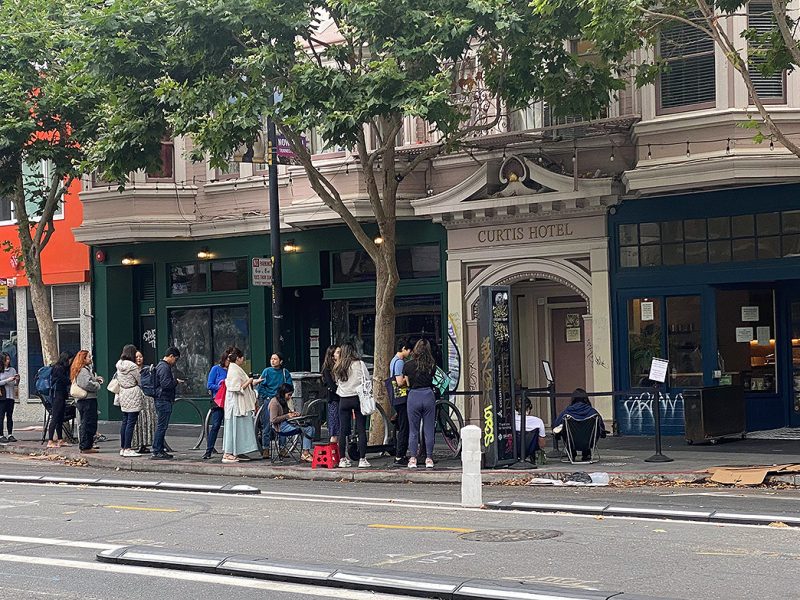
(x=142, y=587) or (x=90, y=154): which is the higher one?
(x=90, y=154)

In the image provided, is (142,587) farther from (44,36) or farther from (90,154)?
(44,36)

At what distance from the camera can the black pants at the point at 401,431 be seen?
1822 cm

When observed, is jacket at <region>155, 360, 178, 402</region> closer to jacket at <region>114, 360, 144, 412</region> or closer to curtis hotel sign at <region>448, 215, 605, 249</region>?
jacket at <region>114, 360, 144, 412</region>

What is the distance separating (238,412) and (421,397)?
340 centimetres

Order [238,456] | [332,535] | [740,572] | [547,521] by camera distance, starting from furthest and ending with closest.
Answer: [238,456], [547,521], [332,535], [740,572]

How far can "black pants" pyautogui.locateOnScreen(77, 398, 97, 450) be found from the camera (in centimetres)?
2134

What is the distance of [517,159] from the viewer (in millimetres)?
22125

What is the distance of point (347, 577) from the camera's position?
29.5ft

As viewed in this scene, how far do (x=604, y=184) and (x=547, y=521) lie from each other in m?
9.82

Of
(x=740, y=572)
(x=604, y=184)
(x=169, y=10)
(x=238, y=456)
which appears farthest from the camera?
(x=604, y=184)

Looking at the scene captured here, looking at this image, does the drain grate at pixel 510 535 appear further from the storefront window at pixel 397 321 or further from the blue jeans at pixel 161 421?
the storefront window at pixel 397 321

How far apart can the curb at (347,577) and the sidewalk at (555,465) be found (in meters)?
6.96

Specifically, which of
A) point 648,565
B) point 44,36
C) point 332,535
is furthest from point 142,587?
point 44,36

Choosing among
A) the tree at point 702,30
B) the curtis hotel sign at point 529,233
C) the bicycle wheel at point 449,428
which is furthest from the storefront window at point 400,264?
the tree at point 702,30
